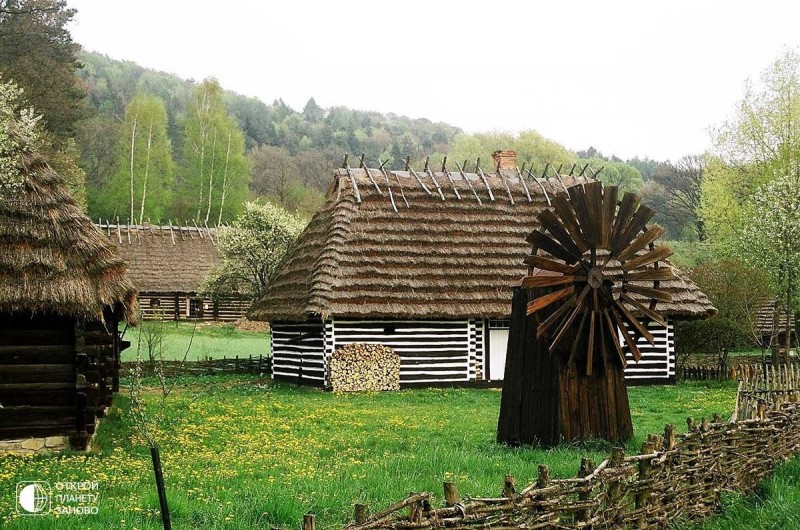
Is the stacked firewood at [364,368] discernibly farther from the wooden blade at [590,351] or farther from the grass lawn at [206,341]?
the wooden blade at [590,351]

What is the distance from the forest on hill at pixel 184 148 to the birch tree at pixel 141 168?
0.26ft

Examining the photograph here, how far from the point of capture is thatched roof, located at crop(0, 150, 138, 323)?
11438 mm

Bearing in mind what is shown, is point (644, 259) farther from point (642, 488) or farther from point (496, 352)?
point (496, 352)

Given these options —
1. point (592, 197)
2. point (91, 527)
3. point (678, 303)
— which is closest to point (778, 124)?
point (678, 303)

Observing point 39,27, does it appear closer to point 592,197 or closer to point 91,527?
point 592,197

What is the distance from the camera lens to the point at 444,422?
15.6m

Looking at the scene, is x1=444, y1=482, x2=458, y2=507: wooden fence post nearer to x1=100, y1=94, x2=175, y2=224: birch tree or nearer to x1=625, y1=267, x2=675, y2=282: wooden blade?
x1=625, y1=267, x2=675, y2=282: wooden blade

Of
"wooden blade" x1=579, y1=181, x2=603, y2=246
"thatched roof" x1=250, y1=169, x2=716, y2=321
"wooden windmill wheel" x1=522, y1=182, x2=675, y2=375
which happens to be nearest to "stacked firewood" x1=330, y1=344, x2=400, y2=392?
"thatched roof" x1=250, y1=169, x2=716, y2=321

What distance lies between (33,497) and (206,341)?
1079 inches

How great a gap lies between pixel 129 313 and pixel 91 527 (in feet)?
24.1

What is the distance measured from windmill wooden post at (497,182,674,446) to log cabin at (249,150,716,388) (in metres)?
8.43

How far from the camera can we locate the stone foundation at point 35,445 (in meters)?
11.8

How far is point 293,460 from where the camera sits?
436 inches

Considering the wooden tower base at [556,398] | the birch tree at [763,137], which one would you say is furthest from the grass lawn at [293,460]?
the birch tree at [763,137]
